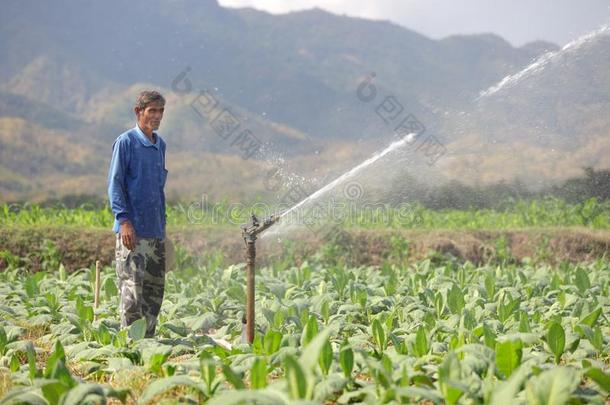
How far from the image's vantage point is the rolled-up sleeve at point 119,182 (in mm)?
5070

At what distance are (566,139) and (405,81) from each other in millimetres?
69009

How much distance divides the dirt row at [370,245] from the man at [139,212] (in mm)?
5043

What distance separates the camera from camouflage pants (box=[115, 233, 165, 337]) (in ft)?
16.9

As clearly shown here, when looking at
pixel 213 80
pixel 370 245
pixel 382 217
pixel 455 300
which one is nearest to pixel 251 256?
pixel 455 300

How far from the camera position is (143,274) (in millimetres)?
5176

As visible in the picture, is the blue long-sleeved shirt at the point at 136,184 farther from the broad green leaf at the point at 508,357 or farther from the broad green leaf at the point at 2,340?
the broad green leaf at the point at 508,357

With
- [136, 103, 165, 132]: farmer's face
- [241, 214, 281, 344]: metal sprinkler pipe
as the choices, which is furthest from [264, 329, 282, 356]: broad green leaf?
[136, 103, 165, 132]: farmer's face

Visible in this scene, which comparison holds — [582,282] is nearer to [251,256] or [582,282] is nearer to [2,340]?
[251,256]

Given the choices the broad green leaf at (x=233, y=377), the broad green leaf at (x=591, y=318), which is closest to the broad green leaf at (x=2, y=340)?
the broad green leaf at (x=233, y=377)

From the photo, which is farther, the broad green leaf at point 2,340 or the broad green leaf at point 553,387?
the broad green leaf at point 2,340

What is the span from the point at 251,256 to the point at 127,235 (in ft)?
3.02

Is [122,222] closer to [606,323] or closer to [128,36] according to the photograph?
[606,323]

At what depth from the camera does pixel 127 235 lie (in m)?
5.03

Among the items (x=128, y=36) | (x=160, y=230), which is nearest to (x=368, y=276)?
(x=160, y=230)
